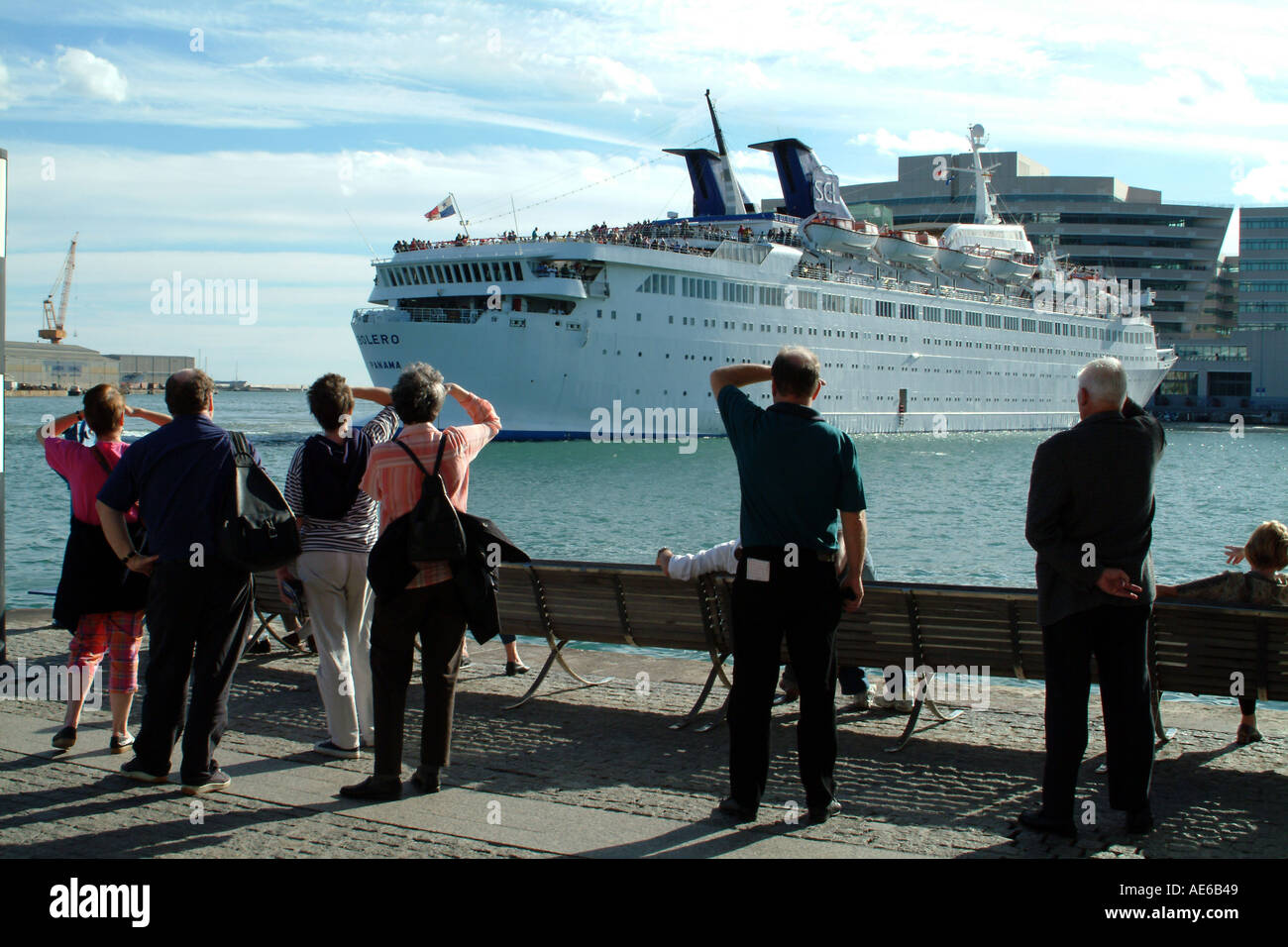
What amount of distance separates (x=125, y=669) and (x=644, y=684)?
2.85m

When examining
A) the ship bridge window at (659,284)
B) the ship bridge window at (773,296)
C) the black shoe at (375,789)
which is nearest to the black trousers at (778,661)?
the black shoe at (375,789)

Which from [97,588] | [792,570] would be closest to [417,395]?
[792,570]

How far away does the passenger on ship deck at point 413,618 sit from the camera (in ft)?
14.7

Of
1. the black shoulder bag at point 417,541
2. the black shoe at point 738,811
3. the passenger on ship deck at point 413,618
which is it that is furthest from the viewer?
the passenger on ship deck at point 413,618

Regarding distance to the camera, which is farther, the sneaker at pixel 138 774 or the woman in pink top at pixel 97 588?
the woman in pink top at pixel 97 588

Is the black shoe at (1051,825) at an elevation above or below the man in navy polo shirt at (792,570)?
below

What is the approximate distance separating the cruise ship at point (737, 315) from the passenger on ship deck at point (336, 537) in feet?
108

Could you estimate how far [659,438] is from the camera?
2116 inches

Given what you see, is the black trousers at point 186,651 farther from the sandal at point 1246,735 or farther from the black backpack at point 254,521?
the sandal at point 1246,735

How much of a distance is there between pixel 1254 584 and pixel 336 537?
408cm

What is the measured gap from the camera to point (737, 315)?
168ft

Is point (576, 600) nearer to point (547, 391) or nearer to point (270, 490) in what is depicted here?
point (270, 490)
